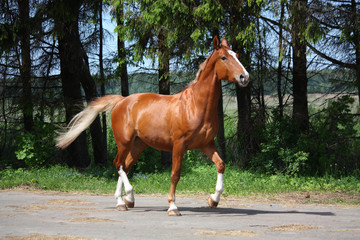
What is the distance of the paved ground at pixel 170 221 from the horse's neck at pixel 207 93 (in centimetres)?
169

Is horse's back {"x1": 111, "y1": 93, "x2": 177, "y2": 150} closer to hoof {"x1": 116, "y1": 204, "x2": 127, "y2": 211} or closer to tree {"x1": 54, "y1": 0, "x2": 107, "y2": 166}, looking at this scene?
hoof {"x1": 116, "y1": 204, "x2": 127, "y2": 211}

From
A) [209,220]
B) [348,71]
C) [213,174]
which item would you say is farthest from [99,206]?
[348,71]

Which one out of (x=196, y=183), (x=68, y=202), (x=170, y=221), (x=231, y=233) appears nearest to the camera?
(x=231, y=233)

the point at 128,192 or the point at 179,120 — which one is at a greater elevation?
the point at 179,120

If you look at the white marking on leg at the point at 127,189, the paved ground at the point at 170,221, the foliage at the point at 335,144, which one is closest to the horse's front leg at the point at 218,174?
the paved ground at the point at 170,221

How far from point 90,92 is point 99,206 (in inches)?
351

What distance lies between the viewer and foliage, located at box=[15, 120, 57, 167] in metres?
15.1

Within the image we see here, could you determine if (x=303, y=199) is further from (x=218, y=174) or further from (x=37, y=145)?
(x=37, y=145)

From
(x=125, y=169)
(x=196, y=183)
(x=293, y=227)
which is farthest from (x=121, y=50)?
(x=293, y=227)

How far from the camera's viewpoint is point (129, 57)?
14.6m

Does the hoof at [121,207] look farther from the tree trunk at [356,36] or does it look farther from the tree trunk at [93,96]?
the tree trunk at [93,96]

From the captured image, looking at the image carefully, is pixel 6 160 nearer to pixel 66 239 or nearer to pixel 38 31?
pixel 38 31

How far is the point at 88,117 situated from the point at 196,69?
505 cm

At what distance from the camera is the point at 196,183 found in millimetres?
12203
